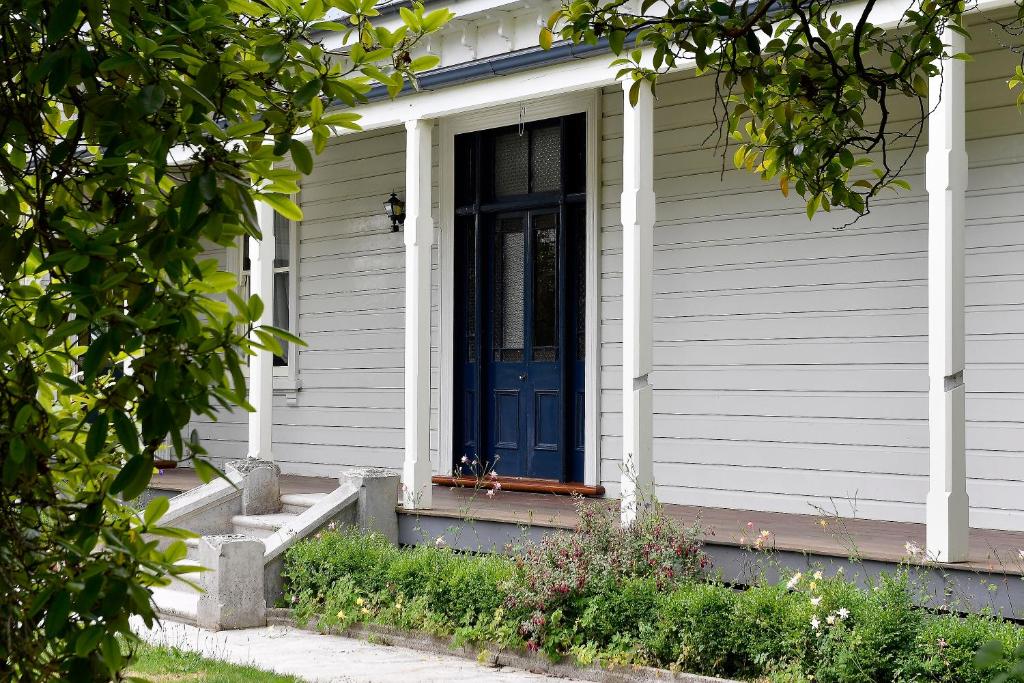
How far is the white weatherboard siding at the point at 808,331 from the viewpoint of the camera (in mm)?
7980

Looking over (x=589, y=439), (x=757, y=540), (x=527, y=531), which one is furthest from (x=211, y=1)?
(x=589, y=439)

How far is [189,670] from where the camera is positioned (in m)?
6.43

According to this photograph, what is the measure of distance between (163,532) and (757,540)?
5117 millimetres

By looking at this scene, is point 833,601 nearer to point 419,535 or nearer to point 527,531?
point 527,531

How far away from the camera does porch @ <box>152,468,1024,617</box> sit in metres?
6.21

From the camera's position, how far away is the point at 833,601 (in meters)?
6.00

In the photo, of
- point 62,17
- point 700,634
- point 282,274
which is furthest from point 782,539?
point 282,274

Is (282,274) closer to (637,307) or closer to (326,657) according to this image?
(637,307)

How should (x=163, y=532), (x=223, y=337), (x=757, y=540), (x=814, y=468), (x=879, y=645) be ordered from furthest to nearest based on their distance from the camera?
(x=814, y=468), (x=757, y=540), (x=879, y=645), (x=163, y=532), (x=223, y=337)

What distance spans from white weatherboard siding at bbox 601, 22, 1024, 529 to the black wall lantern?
2.23 meters

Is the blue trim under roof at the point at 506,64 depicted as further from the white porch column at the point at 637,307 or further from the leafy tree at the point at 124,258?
the leafy tree at the point at 124,258

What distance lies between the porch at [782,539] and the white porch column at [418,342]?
0.88ft

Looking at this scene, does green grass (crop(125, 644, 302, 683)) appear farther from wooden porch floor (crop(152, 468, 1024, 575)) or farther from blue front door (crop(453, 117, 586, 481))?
blue front door (crop(453, 117, 586, 481))

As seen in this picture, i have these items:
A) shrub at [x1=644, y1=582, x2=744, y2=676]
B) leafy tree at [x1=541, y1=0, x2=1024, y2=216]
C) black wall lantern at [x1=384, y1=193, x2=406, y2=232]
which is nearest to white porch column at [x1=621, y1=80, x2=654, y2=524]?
shrub at [x1=644, y1=582, x2=744, y2=676]
